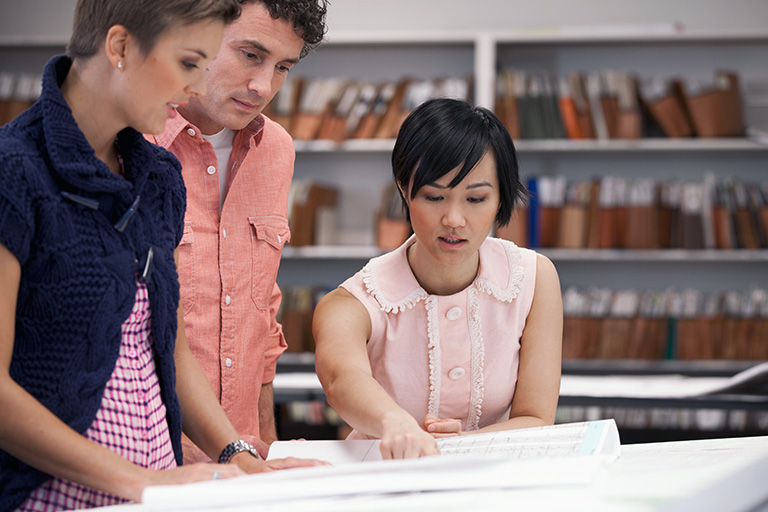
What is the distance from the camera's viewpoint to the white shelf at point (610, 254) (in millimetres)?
3836

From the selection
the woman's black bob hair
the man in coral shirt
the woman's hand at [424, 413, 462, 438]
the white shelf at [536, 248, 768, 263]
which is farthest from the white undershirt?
the white shelf at [536, 248, 768, 263]

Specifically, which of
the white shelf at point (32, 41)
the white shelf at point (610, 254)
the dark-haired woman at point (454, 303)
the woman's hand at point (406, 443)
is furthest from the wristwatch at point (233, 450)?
the white shelf at point (32, 41)

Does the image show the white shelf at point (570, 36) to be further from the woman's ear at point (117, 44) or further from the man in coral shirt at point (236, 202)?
the woman's ear at point (117, 44)

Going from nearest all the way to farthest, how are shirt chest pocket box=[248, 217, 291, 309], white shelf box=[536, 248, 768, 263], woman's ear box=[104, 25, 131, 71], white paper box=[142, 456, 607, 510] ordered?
1. white paper box=[142, 456, 607, 510]
2. woman's ear box=[104, 25, 131, 71]
3. shirt chest pocket box=[248, 217, 291, 309]
4. white shelf box=[536, 248, 768, 263]

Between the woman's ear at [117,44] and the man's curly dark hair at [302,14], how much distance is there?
62cm

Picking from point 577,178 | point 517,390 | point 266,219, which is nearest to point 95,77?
point 266,219

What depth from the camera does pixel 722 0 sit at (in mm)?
4152

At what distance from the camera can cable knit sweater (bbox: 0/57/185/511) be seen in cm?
80

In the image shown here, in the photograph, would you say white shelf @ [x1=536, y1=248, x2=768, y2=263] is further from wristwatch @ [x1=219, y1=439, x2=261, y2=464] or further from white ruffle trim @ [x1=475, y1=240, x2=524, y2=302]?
wristwatch @ [x1=219, y1=439, x2=261, y2=464]

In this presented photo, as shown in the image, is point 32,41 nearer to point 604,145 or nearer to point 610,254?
point 604,145

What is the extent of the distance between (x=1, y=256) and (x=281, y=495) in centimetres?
37

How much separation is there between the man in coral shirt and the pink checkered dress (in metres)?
0.46

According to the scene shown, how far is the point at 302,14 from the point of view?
1459 millimetres

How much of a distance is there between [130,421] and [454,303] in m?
0.71
